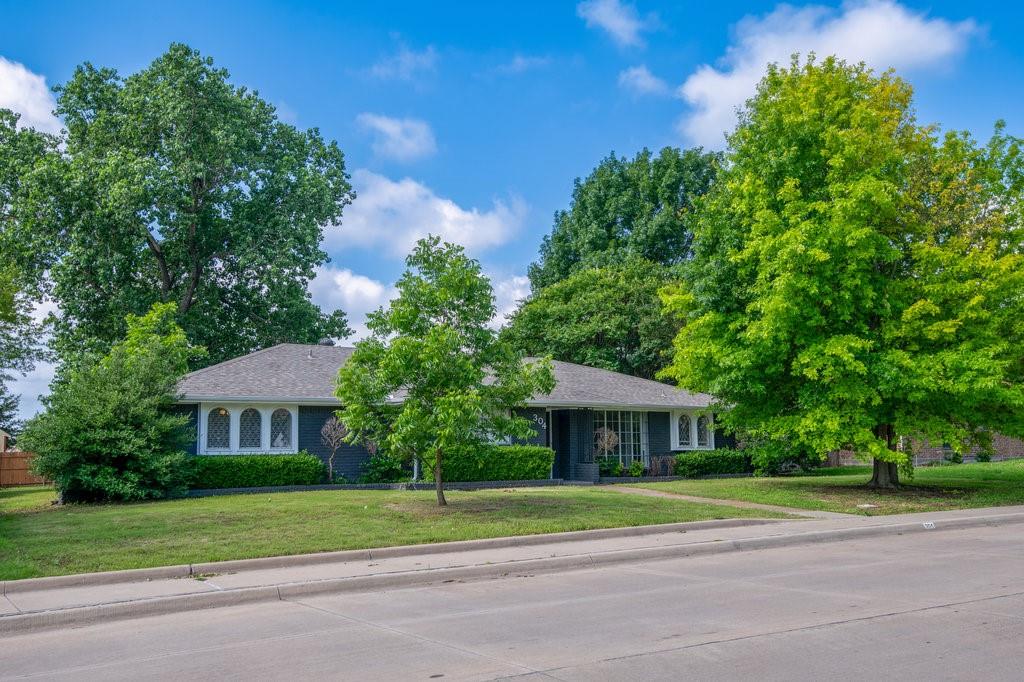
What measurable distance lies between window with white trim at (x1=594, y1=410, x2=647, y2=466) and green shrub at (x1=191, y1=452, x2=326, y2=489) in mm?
9498

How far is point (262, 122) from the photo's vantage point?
3788cm

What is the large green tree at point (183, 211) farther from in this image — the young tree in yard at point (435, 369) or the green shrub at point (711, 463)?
the young tree in yard at point (435, 369)

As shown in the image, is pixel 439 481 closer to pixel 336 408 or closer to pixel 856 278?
pixel 336 408

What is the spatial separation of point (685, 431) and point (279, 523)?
18878mm

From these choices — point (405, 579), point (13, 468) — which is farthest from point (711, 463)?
point (13, 468)

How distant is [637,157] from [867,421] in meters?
39.4

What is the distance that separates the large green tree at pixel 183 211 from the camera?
32750 mm

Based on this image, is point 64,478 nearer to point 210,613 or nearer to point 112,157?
point 210,613

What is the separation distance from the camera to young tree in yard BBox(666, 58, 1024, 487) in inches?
765

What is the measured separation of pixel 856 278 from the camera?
19.6m

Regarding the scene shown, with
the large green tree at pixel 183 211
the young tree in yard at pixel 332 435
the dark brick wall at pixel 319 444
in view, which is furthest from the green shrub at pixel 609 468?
the large green tree at pixel 183 211

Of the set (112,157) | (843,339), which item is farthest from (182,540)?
(112,157)

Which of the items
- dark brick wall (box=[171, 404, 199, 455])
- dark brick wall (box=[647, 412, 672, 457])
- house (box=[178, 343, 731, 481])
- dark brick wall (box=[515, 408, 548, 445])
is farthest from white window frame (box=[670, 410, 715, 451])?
dark brick wall (box=[171, 404, 199, 455])

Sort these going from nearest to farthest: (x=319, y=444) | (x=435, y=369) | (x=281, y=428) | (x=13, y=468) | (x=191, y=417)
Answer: (x=435, y=369) < (x=191, y=417) < (x=281, y=428) < (x=319, y=444) < (x=13, y=468)
